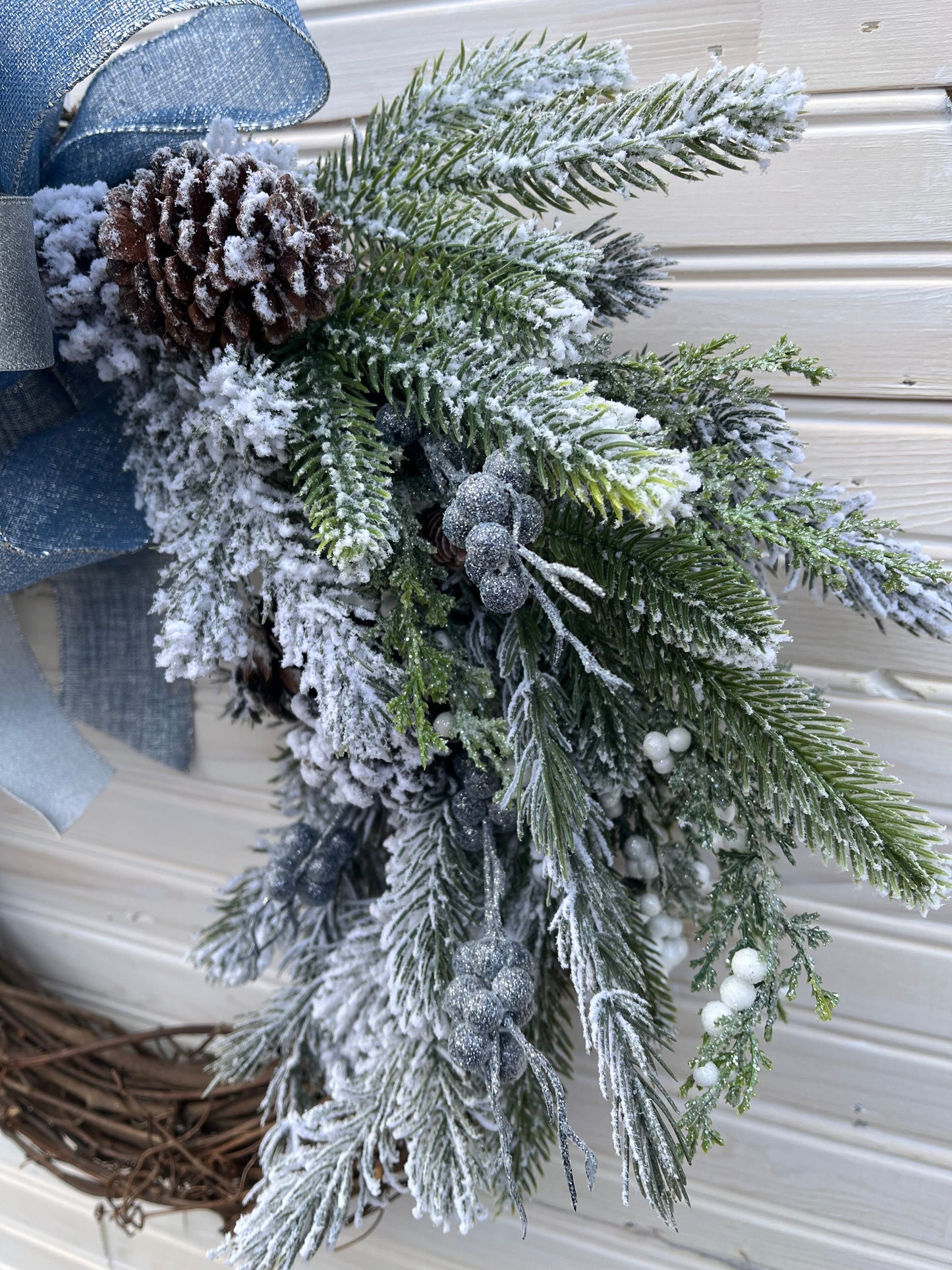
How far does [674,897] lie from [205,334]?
445 millimetres

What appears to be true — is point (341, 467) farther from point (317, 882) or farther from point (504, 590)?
point (317, 882)

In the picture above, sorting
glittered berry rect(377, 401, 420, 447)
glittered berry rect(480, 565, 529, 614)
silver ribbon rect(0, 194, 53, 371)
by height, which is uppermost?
silver ribbon rect(0, 194, 53, 371)

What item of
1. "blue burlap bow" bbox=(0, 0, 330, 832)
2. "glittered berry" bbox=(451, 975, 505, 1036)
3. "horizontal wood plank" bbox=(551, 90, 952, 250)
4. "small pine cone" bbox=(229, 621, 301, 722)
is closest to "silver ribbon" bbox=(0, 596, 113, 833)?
"blue burlap bow" bbox=(0, 0, 330, 832)

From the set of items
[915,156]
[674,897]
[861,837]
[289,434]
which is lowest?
[674,897]

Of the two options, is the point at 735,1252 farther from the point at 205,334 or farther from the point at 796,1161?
the point at 205,334

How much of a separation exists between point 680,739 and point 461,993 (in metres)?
0.19

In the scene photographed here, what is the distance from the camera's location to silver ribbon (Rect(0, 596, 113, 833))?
2.04 feet

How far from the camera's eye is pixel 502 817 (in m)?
0.52

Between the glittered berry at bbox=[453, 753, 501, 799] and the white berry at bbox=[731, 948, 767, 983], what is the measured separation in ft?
0.54

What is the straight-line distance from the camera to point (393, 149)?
49 centimetres

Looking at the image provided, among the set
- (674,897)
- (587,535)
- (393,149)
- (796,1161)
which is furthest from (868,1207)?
(393,149)

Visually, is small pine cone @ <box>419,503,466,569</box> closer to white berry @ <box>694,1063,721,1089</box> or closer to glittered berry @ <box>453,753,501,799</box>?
glittered berry @ <box>453,753,501,799</box>

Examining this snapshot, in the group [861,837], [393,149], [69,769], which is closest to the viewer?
[861,837]

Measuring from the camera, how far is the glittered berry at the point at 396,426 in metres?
0.46
